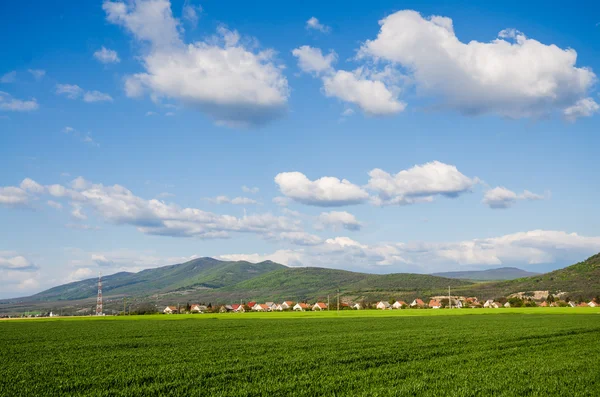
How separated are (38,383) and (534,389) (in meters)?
17.5

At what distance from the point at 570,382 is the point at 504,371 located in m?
2.77

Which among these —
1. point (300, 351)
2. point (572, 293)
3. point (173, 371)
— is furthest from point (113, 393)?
point (572, 293)

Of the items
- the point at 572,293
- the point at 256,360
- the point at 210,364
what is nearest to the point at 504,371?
the point at 256,360

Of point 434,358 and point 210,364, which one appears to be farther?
point 434,358

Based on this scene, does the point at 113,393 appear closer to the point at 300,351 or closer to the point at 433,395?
the point at 433,395

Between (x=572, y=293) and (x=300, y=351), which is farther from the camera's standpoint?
(x=572, y=293)

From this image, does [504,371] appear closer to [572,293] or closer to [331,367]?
[331,367]

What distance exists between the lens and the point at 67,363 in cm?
2364

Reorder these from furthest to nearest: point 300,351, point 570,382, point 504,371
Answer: point 300,351, point 504,371, point 570,382

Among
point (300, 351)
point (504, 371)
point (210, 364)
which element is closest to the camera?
point (504, 371)

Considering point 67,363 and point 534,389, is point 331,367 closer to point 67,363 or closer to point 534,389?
point 534,389

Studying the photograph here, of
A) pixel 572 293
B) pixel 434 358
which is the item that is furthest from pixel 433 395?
pixel 572 293

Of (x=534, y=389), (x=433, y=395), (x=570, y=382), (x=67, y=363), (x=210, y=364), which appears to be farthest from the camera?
(x=67, y=363)

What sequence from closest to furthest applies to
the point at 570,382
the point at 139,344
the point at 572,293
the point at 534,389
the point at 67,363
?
the point at 534,389, the point at 570,382, the point at 67,363, the point at 139,344, the point at 572,293
